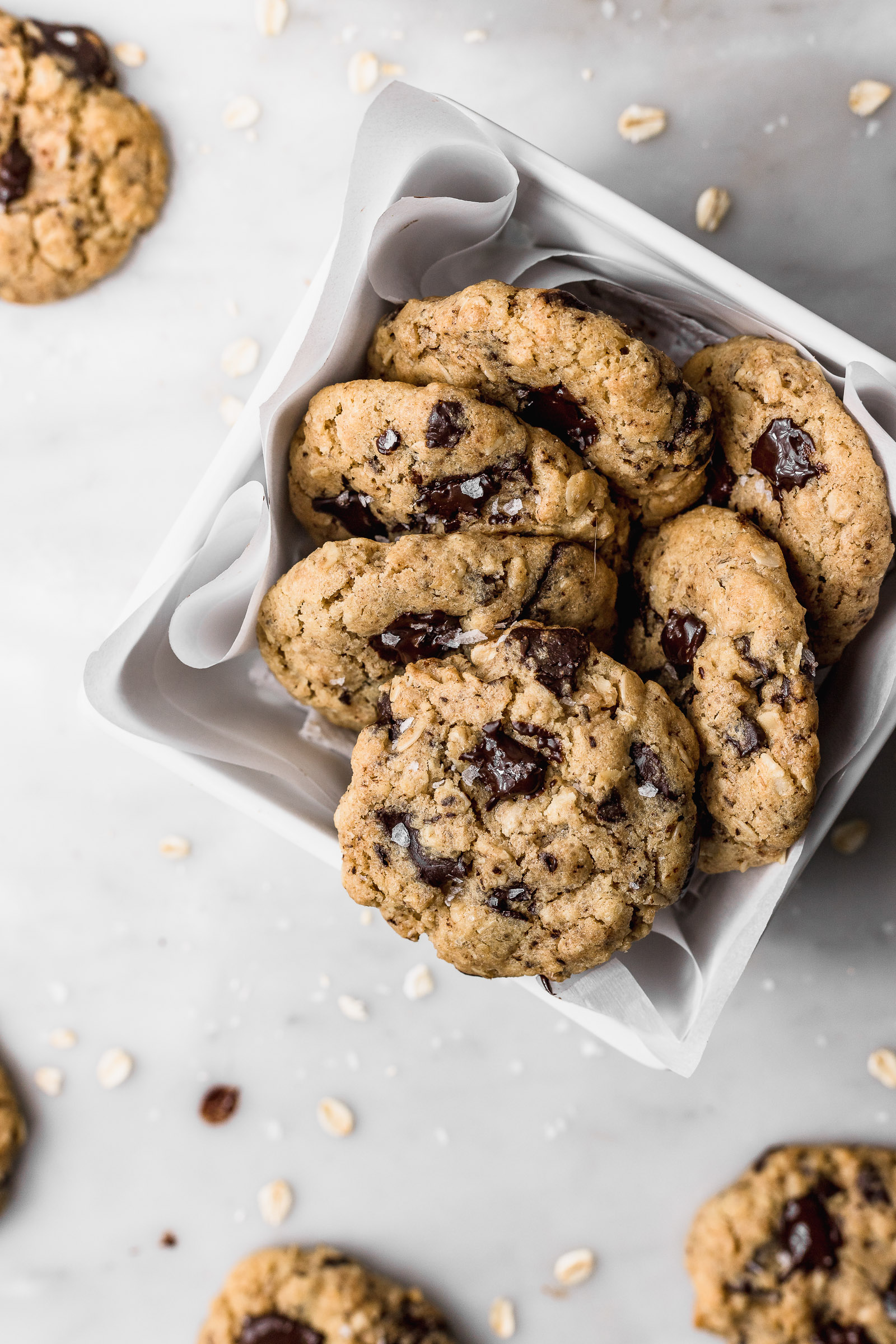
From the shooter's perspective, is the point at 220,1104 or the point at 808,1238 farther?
the point at 220,1104

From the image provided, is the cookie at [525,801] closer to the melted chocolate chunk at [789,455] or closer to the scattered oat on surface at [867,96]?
the melted chocolate chunk at [789,455]

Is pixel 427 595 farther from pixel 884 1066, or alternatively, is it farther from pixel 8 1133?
pixel 8 1133

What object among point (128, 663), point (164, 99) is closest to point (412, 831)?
point (128, 663)

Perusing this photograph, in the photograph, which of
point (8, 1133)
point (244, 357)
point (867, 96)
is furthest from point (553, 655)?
point (8, 1133)

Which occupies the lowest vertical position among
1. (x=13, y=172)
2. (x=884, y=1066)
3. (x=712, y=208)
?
(x=884, y=1066)

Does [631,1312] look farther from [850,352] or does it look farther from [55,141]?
[55,141]

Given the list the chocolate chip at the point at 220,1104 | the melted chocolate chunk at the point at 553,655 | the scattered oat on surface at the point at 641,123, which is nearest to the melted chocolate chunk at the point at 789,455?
the melted chocolate chunk at the point at 553,655

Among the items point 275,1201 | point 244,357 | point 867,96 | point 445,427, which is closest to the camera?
point 445,427

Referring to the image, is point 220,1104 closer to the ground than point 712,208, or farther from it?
closer to the ground

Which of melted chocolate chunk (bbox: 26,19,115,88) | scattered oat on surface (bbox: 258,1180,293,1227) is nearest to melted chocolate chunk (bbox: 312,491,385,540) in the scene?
melted chocolate chunk (bbox: 26,19,115,88)
